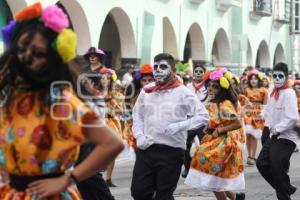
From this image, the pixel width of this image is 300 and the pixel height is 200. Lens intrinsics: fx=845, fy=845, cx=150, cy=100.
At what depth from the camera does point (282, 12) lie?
43.9 metres

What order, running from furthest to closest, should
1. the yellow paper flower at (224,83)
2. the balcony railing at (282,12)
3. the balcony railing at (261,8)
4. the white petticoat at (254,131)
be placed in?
the balcony railing at (282,12)
the balcony railing at (261,8)
the white petticoat at (254,131)
the yellow paper flower at (224,83)

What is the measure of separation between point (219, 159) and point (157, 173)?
5.71 ft

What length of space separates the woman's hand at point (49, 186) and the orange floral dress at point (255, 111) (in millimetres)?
11953

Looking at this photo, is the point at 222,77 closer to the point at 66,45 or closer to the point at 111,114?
the point at 111,114

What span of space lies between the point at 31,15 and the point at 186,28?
25.7 metres

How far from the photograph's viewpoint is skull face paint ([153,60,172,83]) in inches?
319

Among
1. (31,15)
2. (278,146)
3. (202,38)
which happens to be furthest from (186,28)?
(31,15)

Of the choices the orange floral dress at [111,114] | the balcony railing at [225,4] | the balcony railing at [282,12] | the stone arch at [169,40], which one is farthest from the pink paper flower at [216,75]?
the balcony railing at [282,12]

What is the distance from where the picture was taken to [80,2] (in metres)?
20.8

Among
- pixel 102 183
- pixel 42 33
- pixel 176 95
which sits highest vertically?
pixel 42 33

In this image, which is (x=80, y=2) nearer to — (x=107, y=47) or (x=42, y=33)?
(x=107, y=47)

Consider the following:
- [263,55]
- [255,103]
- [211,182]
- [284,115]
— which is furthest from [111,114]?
[263,55]

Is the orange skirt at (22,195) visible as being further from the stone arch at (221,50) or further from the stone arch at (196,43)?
the stone arch at (221,50)

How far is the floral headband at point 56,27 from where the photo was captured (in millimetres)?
4113
